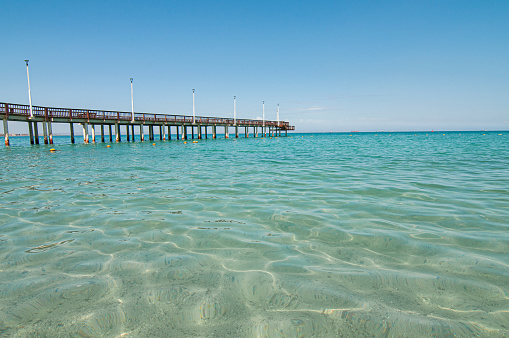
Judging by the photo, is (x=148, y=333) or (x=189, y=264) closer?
(x=148, y=333)

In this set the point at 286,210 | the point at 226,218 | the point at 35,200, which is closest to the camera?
the point at 226,218

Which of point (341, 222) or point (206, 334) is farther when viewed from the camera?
point (341, 222)

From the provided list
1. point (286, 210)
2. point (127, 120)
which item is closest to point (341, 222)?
point (286, 210)

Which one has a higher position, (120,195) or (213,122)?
(213,122)

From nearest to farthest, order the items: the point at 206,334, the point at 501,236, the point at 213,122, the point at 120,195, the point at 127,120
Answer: the point at 206,334
the point at 501,236
the point at 120,195
the point at 127,120
the point at 213,122

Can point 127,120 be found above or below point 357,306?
above

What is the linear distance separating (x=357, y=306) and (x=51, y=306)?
8.12 ft

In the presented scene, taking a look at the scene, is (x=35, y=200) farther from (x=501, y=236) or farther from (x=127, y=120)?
(x=127, y=120)

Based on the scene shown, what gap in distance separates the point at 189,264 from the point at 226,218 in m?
1.73

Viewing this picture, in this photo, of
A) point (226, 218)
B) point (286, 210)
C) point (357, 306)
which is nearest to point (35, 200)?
point (226, 218)

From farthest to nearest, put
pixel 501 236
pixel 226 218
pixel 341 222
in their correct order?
1. pixel 226 218
2. pixel 341 222
3. pixel 501 236

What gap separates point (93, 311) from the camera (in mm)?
2254

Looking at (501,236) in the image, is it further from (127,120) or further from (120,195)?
(127,120)

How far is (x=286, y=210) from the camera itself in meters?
5.25
